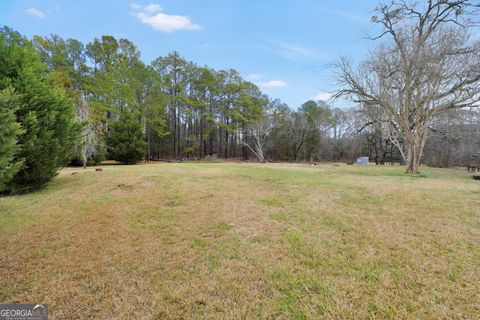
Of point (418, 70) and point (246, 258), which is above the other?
point (418, 70)

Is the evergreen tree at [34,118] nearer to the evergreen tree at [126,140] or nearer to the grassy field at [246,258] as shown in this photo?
the grassy field at [246,258]

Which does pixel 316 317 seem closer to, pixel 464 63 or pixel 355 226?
pixel 355 226

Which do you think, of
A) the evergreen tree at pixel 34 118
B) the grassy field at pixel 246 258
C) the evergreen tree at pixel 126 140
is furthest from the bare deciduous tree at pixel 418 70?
the evergreen tree at pixel 126 140

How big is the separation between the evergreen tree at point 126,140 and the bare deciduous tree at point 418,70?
1438 centimetres

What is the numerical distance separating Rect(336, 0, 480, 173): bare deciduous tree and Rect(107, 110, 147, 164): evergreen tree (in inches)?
566

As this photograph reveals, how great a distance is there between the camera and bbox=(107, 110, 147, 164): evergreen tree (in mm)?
15641

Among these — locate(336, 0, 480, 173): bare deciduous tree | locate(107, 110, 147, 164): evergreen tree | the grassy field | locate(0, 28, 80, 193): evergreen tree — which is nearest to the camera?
the grassy field

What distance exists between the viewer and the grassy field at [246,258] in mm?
1664

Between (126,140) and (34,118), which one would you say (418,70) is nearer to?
(34,118)

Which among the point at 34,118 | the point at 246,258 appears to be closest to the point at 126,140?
the point at 34,118

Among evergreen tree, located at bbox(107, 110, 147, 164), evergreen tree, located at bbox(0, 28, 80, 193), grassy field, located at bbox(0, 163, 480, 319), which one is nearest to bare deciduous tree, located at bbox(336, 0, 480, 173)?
grassy field, located at bbox(0, 163, 480, 319)

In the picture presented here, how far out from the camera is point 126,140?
15.8 meters

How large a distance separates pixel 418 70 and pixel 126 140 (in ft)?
58.2

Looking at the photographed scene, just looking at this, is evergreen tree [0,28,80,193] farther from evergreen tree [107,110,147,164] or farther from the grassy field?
evergreen tree [107,110,147,164]
